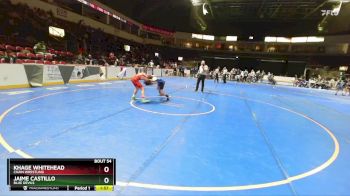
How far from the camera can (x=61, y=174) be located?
2.57 metres

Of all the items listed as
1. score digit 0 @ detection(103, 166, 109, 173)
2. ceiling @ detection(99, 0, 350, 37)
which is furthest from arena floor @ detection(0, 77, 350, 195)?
ceiling @ detection(99, 0, 350, 37)

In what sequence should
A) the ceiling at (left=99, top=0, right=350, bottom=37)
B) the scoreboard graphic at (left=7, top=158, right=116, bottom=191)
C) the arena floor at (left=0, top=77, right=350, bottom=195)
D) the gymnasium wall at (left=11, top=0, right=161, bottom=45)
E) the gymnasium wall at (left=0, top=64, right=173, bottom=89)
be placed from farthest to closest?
the ceiling at (left=99, top=0, right=350, bottom=37), the gymnasium wall at (left=11, top=0, right=161, bottom=45), the gymnasium wall at (left=0, top=64, right=173, bottom=89), the arena floor at (left=0, top=77, right=350, bottom=195), the scoreboard graphic at (left=7, top=158, right=116, bottom=191)

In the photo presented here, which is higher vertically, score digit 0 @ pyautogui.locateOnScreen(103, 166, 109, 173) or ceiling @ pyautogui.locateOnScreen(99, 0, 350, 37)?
ceiling @ pyautogui.locateOnScreen(99, 0, 350, 37)

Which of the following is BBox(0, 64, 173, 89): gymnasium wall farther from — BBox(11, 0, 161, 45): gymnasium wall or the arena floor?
BBox(11, 0, 161, 45): gymnasium wall

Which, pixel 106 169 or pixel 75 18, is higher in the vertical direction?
pixel 75 18

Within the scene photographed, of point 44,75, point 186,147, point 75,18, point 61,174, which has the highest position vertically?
point 75,18

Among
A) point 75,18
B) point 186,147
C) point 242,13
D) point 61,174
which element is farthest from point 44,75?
point 242,13

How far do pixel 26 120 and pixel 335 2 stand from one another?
35.0m

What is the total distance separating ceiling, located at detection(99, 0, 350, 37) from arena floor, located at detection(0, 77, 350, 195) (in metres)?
26.8

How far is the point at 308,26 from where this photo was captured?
149 ft

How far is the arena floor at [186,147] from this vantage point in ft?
11.6

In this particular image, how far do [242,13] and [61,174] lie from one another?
1679 inches

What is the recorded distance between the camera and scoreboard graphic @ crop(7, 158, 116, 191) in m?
2.55

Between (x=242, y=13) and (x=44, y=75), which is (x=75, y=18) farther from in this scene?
(x=242, y=13)
